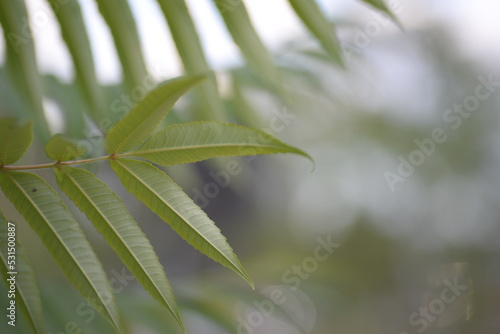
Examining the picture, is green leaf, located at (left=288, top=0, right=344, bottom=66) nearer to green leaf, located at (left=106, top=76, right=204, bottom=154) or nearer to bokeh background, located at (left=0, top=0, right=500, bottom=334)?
green leaf, located at (left=106, top=76, right=204, bottom=154)

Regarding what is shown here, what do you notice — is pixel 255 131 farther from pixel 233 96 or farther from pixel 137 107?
pixel 233 96

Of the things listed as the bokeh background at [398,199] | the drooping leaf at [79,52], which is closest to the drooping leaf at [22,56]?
the drooping leaf at [79,52]

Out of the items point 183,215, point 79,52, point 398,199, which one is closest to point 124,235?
Result: point 183,215

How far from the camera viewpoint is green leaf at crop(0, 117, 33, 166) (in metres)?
0.14

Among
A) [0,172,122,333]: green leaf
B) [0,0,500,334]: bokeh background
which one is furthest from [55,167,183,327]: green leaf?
[0,0,500,334]: bokeh background

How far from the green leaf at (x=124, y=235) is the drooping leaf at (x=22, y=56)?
4.7 inches

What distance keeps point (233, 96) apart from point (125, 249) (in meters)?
0.41

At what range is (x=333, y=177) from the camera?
2.30 m

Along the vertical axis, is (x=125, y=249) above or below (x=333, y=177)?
above

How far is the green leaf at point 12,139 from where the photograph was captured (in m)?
0.14

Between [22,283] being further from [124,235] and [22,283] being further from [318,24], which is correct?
[318,24]

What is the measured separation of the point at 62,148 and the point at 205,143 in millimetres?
51

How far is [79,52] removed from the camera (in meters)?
0.27

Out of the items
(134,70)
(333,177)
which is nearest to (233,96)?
(134,70)
